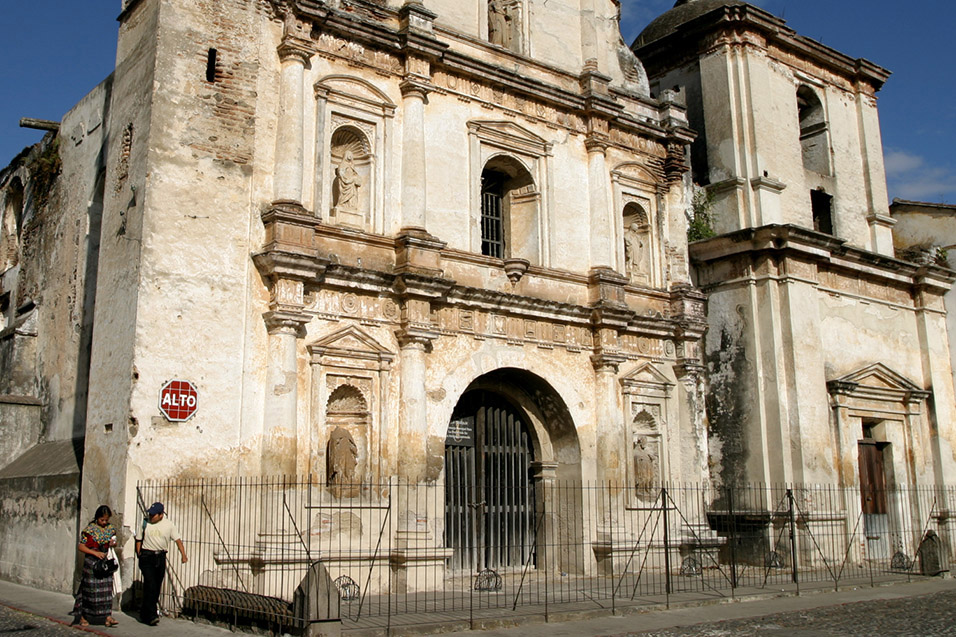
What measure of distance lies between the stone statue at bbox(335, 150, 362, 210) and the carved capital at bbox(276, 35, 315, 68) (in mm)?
1596

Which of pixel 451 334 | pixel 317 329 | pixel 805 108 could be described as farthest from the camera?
pixel 805 108

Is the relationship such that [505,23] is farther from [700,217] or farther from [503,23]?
[700,217]

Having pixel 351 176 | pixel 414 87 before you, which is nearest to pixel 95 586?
pixel 351 176

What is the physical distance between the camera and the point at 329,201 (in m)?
14.0

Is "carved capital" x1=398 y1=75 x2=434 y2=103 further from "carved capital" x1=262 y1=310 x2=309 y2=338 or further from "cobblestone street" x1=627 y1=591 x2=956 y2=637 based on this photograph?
"cobblestone street" x1=627 y1=591 x2=956 y2=637

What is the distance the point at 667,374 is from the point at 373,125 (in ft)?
23.5

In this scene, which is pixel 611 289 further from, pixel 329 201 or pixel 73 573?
pixel 73 573

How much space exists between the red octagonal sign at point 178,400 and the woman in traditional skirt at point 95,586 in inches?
68.3

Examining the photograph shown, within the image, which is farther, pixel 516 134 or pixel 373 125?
pixel 516 134

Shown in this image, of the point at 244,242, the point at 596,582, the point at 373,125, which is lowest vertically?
the point at 596,582

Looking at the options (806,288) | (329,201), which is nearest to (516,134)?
(329,201)

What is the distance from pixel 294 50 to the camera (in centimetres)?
1358

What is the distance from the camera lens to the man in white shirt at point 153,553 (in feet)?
33.3

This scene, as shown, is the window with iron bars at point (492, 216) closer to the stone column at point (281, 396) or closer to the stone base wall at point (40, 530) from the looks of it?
the stone column at point (281, 396)
